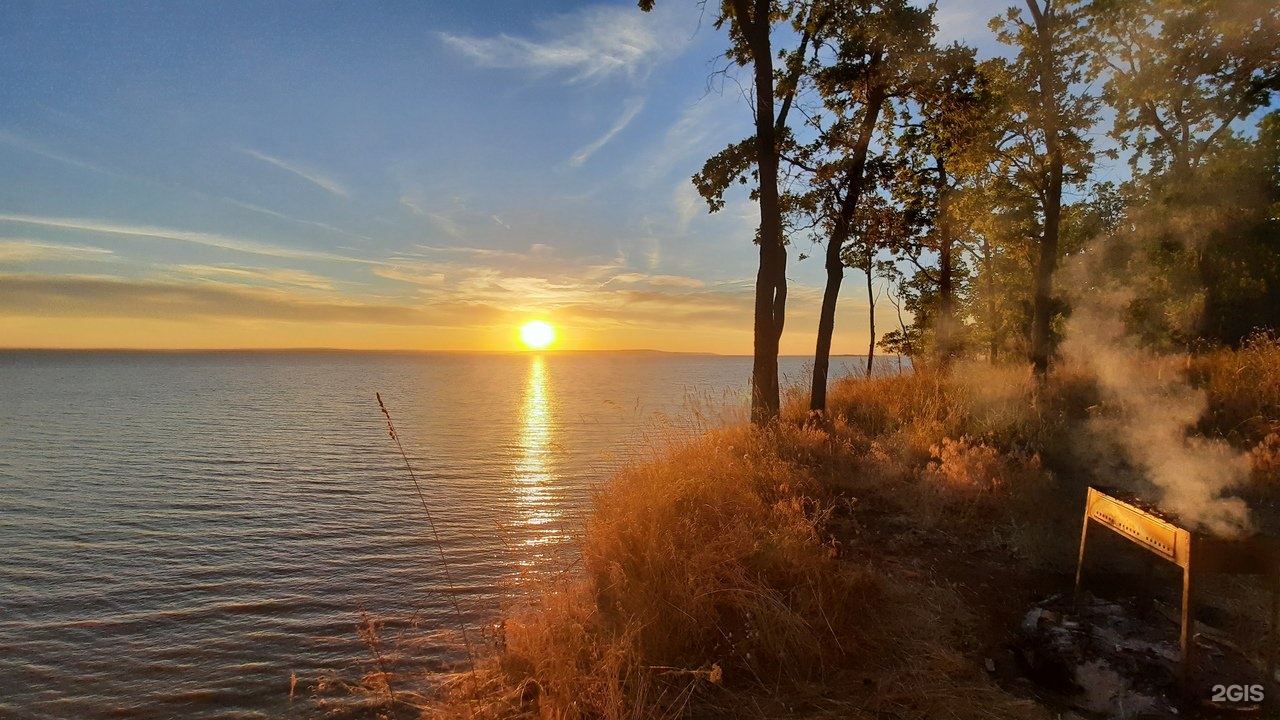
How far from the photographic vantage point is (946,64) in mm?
14375

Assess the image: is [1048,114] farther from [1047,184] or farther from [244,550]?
[244,550]

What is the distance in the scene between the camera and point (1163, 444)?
31.3ft

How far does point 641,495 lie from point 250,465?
55.8ft

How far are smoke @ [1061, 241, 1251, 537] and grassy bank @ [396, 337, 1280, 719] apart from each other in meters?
0.32


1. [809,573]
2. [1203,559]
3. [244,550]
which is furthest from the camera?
[244,550]

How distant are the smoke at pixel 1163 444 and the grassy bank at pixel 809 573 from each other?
320 mm

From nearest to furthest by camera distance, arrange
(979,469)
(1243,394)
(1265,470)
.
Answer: (1265,470) → (979,469) → (1243,394)

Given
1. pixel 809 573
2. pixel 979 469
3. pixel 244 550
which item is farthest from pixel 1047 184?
pixel 244 550

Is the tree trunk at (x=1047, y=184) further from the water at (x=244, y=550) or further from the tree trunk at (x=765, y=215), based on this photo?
the water at (x=244, y=550)

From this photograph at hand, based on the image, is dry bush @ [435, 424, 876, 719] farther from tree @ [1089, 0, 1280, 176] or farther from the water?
tree @ [1089, 0, 1280, 176]

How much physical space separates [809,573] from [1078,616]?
254cm

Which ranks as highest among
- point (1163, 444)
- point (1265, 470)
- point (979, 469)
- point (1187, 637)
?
point (1163, 444)

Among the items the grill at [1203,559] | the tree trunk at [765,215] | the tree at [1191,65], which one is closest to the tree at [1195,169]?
the tree at [1191,65]

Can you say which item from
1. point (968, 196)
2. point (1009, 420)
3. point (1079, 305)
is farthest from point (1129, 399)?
point (1079, 305)
